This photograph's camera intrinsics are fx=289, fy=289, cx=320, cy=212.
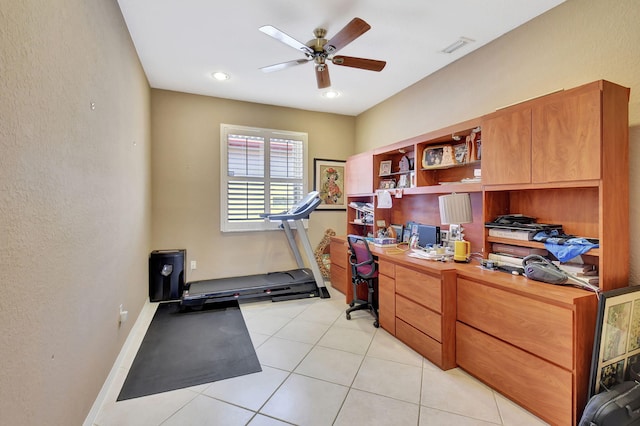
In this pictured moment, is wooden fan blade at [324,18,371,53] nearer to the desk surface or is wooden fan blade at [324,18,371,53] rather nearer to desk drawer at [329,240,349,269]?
the desk surface

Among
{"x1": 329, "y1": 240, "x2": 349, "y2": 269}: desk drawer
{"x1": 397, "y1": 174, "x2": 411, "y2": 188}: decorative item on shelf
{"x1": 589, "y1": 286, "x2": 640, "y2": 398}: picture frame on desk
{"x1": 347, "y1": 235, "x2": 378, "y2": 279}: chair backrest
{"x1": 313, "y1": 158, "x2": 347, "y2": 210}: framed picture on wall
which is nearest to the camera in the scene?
{"x1": 589, "y1": 286, "x2": 640, "y2": 398}: picture frame on desk

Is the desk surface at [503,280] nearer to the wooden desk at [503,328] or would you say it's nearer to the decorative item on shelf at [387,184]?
the wooden desk at [503,328]

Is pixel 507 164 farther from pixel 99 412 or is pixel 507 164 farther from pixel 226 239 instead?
pixel 226 239

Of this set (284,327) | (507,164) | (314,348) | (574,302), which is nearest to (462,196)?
(507,164)

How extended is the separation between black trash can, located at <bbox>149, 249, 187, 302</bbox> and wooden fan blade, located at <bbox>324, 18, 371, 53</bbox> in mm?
3248

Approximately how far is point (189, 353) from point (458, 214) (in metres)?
2.77

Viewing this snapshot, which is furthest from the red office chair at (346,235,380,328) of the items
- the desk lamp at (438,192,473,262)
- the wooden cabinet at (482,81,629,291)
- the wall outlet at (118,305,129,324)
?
the wall outlet at (118,305,129,324)

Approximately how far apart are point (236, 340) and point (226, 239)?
73.8 inches

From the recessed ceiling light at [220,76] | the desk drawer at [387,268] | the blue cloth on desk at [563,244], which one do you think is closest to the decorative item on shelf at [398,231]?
the desk drawer at [387,268]

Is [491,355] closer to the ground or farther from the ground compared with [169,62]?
closer to the ground

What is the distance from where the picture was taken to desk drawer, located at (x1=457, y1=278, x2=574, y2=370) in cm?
171

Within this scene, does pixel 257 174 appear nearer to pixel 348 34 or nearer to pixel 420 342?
pixel 348 34

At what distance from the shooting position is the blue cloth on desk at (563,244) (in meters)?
1.88

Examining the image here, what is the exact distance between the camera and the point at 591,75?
2.13m
